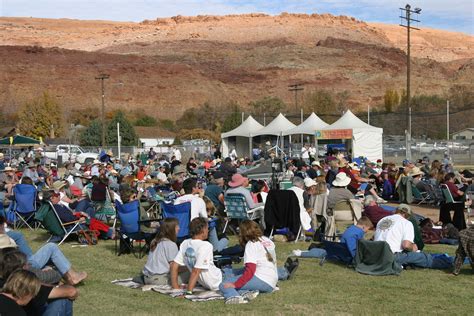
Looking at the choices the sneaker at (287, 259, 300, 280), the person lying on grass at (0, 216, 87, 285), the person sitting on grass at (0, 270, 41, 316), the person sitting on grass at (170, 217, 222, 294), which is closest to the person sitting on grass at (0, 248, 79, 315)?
the person sitting on grass at (0, 270, 41, 316)

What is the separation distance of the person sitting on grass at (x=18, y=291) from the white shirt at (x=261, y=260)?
2.81 meters

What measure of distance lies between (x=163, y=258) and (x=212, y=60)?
411 ft

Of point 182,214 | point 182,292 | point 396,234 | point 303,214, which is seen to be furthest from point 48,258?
point 303,214

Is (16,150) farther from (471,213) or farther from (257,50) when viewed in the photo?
(257,50)

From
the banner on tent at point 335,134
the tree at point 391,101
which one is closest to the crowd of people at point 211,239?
the banner on tent at point 335,134

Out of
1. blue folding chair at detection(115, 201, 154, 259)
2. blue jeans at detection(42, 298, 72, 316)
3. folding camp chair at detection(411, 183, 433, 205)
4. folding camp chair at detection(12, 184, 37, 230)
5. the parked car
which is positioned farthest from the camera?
the parked car

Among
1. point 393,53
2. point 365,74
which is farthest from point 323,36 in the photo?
point 365,74

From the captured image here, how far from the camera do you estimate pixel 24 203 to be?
13.1m

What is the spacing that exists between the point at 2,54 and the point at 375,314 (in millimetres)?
116201

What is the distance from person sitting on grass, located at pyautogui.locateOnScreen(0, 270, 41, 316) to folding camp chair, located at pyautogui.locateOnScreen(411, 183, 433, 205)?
41.5 ft

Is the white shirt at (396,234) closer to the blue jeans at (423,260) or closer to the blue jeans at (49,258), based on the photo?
the blue jeans at (423,260)

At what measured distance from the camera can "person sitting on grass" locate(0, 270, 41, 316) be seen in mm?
4777

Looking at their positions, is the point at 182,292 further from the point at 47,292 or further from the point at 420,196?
the point at 420,196

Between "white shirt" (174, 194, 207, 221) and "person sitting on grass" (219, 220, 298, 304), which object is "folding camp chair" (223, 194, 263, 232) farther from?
"person sitting on grass" (219, 220, 298, 304)
